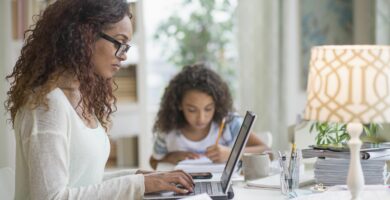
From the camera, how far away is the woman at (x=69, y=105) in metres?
1.53

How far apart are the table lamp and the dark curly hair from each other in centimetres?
140

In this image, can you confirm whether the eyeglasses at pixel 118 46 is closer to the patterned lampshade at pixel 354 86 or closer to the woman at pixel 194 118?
the patterned lampshade at pixel 354 86

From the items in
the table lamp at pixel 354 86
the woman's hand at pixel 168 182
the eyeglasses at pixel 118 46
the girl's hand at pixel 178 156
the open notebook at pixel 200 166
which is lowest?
the girl's hand at pixel 178 156

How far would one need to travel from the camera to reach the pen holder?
1.91 metres

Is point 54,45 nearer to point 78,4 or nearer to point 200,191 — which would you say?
point 78,4

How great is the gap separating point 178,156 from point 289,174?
33.6 inches

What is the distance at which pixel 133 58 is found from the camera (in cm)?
436

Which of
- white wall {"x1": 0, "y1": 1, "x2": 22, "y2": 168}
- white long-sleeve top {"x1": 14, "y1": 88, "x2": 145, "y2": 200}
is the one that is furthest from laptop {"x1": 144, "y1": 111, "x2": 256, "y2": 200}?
white wall {"x1": 0, "y1": 1, "x2": 22, "y2": 168}

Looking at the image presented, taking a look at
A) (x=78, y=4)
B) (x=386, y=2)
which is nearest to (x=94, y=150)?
(x=78, y=4)

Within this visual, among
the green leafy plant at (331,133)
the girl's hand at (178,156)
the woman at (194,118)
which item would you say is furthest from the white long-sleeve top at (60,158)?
the woman at (194,118)

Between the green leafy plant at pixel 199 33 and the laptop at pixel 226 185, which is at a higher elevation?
the green leafy plant at pixel 199 33

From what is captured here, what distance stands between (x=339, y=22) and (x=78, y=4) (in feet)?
9.75

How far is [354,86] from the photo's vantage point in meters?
1.42

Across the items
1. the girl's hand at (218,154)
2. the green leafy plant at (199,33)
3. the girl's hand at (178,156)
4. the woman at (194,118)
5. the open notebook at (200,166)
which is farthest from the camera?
the green leafy plant at (199,33)
